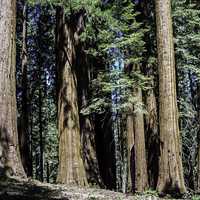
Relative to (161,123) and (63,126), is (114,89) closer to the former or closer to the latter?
(63,126)

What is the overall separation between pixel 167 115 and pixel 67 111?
3485mm

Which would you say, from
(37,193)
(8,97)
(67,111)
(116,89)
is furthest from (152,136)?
(37,193)

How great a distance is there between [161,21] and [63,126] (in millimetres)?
4159

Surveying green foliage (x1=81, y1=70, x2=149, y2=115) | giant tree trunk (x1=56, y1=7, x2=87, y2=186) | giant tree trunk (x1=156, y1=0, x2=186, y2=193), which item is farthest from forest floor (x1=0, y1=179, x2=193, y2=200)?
green foliage (x1=81, y1=70, x2=149, y2=115)

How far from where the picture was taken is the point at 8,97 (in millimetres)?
9578

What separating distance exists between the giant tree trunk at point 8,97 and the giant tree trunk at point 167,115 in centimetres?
357

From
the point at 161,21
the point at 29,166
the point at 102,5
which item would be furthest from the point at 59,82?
the point at 29,166

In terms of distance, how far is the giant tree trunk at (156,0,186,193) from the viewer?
1091 centimetres

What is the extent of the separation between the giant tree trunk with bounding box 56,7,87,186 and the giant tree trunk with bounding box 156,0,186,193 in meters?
2.89

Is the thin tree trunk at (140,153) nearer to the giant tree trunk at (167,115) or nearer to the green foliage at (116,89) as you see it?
the green foliage at (116,89)

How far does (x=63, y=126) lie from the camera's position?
526 inches

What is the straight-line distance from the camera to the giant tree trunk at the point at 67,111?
42.8 feet

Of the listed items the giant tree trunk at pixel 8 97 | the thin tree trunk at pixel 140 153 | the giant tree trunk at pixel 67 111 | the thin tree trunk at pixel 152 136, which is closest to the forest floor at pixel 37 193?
the giant tree trunk at pixel 8 97

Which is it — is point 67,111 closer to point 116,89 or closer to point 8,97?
point 116,89
